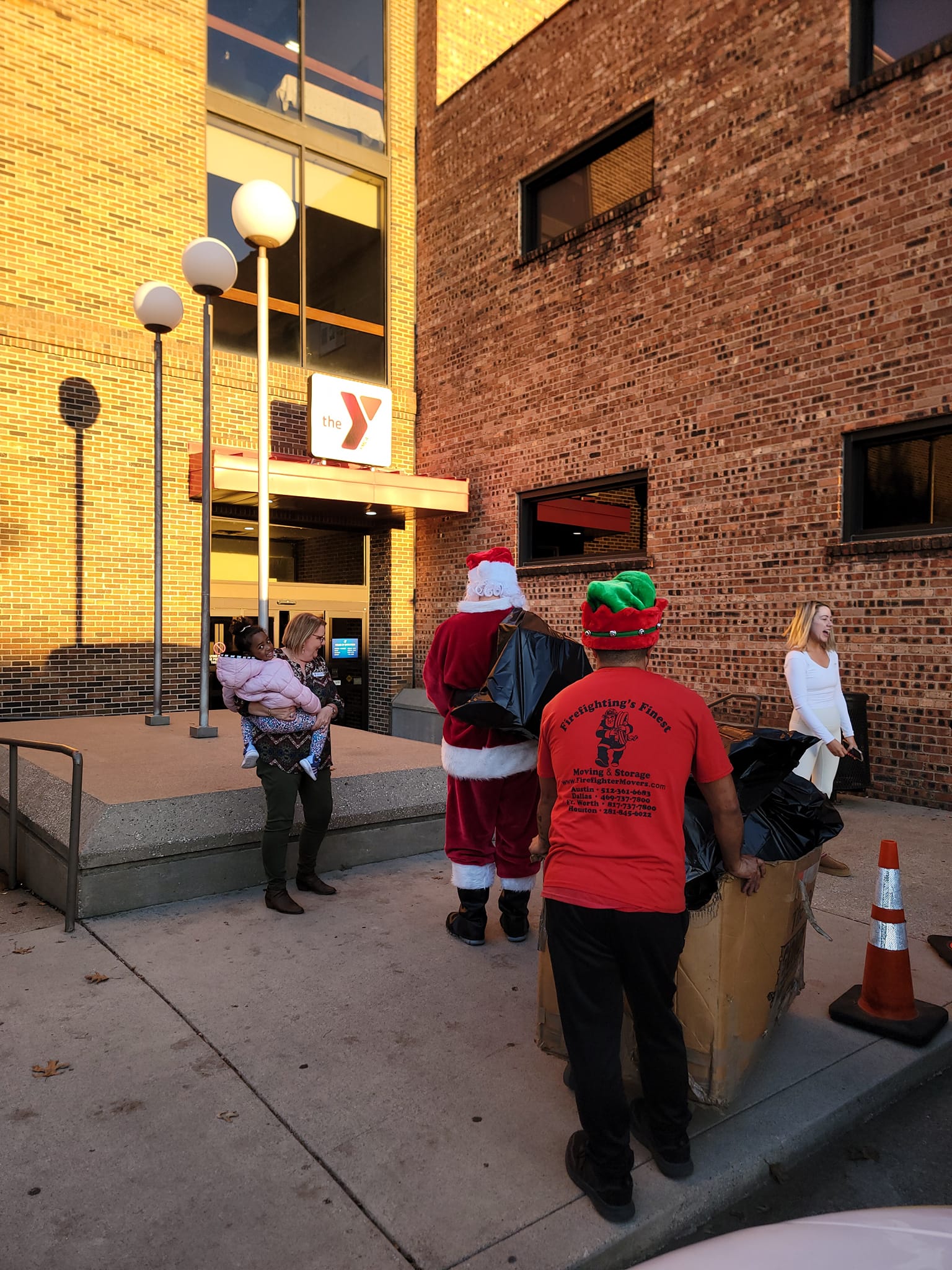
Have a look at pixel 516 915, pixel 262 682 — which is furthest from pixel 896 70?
pixel 516 915

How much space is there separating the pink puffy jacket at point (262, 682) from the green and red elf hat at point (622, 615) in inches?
95.7

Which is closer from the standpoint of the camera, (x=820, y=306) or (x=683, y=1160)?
(x=683, y=1160)

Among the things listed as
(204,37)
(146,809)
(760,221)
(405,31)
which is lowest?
(146,809)

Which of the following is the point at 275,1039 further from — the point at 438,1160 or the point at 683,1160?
the point at 683,1160

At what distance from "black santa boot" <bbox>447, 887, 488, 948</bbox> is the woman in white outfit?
2.51 metres

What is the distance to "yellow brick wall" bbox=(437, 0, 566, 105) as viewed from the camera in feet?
45.6

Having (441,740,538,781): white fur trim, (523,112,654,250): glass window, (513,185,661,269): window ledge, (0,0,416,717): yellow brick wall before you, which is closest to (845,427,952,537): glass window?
(513,185,661,269): window ledge

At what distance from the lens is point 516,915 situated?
173 inches

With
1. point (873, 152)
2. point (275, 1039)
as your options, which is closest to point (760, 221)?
point (873, 152)

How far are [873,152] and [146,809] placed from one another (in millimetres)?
8409

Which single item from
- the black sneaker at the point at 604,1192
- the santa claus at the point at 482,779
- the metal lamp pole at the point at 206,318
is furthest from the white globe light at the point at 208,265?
the black sneaker at the point at 604,1192

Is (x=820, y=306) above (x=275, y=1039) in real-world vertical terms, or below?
above

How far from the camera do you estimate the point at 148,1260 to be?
2174 millimetres

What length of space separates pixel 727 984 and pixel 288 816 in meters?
2.70
